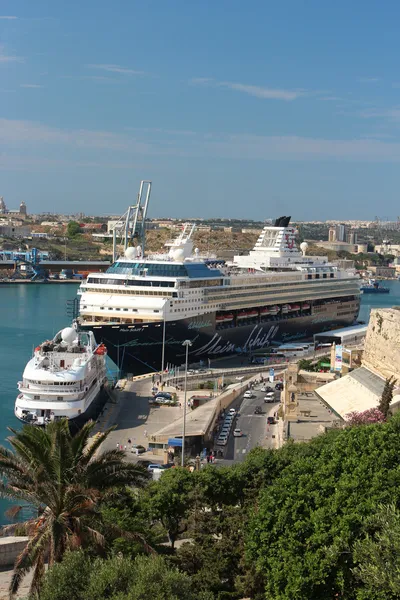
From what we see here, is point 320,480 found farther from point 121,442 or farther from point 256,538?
point 121,442

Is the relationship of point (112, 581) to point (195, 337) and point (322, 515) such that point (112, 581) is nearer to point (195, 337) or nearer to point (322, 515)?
point (322, 515)

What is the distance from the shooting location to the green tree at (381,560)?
7.85 meters

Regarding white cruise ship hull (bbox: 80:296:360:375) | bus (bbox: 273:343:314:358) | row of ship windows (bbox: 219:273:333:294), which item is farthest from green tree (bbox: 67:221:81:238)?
bus (bbox: 273:343:314:358)

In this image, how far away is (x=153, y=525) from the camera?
440 inches

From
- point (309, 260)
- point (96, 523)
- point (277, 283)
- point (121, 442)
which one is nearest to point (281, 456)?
point (96, 523)

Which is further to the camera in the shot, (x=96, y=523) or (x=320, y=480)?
(x=320, y=480)

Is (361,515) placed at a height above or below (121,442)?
above

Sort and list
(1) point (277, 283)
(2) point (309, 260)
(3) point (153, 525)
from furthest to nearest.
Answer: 1. (2) point (309, 260)
2. (1) point (277, 283)
3. (3) point (153, 525)

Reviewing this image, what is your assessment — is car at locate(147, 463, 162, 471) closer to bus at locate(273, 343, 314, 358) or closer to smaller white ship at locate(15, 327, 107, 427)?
smaller white ship at locate(15, 327, 107, 427)

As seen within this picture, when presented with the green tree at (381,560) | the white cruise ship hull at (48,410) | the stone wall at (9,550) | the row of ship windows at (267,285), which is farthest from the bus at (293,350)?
the green tree at (381,560)

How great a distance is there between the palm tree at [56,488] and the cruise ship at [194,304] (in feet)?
65.4

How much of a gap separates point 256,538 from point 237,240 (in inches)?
4852

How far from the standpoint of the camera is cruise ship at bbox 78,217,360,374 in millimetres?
30250

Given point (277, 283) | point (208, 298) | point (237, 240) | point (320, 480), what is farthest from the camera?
point (237, 240)
